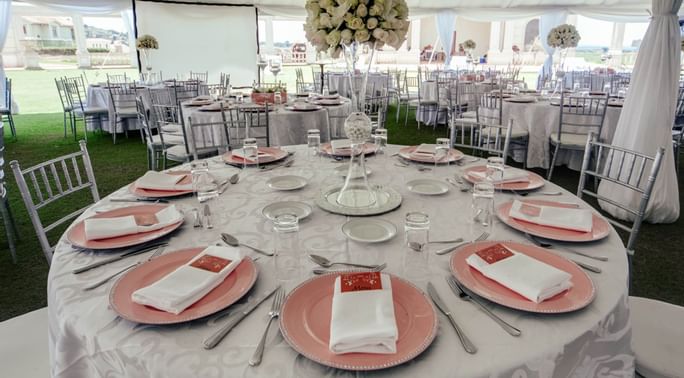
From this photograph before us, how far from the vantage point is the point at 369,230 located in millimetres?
1373

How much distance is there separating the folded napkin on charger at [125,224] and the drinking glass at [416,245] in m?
0.78

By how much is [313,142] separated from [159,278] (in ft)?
4.57

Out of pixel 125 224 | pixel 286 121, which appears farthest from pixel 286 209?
pixel 286 121

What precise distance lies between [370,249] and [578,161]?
4.43m

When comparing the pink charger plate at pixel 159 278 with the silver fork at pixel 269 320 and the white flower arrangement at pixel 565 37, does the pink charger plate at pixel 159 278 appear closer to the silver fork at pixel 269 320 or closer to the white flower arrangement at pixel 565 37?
the silver fork at pixel 269 320

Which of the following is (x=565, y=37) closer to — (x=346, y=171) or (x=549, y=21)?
(x=549, y=21)

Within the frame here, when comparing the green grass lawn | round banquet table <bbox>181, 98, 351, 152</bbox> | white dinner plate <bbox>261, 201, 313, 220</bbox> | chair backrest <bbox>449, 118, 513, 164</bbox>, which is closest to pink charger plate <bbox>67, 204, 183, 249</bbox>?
white dinner plate <bbox>261, 201, 313, 220</bbox>

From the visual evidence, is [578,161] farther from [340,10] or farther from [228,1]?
[228,1]

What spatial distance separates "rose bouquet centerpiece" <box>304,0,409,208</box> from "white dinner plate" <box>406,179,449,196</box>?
22cm

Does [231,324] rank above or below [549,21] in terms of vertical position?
below

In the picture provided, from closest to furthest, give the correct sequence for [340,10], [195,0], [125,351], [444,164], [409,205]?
[125,351] < [340,10] < [409,205] < [444,164] < [195,0]

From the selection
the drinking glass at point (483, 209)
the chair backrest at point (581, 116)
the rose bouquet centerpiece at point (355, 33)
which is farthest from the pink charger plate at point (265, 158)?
the chair backrest at point (581, 116)

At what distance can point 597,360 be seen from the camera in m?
0.94

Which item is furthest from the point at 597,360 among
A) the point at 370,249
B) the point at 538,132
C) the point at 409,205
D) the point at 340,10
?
the point at 538,132
